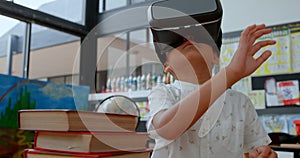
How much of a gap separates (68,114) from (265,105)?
1.61 metres

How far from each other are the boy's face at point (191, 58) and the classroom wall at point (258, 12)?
1446 mm

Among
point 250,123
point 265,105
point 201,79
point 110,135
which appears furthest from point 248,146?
point 265,105

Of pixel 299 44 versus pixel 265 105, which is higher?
pixel 299 44

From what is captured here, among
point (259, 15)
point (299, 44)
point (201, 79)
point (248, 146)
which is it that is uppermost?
point (259, 15)

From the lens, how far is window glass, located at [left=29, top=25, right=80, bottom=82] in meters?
2.09

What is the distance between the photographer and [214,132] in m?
0.54

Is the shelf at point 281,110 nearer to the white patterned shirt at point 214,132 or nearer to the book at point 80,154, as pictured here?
the white patterned shirt at point 214,132

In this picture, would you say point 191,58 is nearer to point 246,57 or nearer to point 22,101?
point 246,57

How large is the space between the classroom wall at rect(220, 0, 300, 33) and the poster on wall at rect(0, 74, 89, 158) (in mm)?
1245

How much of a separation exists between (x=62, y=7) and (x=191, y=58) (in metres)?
1.95

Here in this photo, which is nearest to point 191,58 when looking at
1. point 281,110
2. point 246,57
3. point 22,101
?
point 246,57

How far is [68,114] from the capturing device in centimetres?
38

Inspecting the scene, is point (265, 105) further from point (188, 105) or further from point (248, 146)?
point (188, 105)

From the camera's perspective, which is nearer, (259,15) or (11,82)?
(11,82)
